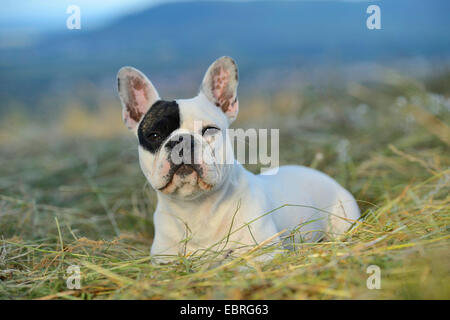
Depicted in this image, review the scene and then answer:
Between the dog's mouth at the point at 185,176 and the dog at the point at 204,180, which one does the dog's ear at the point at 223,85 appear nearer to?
the dog at the point at 204,180

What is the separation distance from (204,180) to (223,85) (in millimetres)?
849

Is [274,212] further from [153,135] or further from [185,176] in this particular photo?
[153,135]

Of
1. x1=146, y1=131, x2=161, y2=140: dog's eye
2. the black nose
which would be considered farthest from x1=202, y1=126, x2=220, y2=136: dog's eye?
x1=146, y1=131, x2=161, y2=140: dog's eye

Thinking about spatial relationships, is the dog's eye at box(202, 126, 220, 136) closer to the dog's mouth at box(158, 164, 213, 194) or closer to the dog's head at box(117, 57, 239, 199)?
the dog's head at box(117, 57, 239, 199)

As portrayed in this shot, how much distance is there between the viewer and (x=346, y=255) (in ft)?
7.57

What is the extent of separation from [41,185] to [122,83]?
260cm

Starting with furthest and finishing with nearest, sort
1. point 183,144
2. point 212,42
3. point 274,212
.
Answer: point 212,42 < point 274,212 < point 183,144

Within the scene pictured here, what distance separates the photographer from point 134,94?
3219mm

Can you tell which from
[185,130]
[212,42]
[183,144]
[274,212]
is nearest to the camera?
[183,144]

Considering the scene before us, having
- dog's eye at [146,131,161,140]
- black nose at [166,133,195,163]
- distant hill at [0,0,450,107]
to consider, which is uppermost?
distant hill at [0,0,450,107]

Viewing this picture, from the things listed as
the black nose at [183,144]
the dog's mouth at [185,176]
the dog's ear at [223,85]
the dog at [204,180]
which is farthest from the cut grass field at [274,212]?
the dog's ear at [223,85]

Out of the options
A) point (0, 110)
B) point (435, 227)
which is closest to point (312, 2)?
point (0, 110)

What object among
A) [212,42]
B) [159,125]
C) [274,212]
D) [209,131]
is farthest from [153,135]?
[212,42]

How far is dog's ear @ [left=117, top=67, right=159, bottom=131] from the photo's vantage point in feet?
10.3
